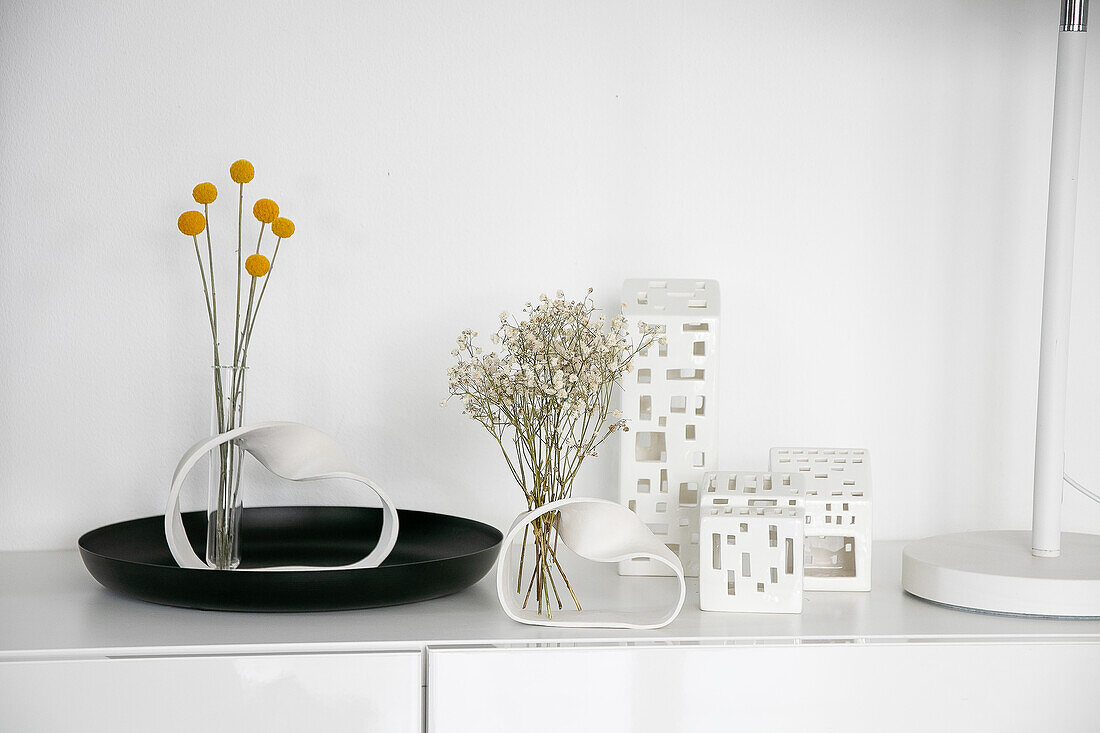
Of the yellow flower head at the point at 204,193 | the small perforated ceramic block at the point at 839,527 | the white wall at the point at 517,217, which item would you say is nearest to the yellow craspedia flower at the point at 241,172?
the yellow flower head at the point at 204,193

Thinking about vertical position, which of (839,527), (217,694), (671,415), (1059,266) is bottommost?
(217,694)

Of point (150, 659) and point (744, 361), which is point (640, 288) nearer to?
point (744, 361)

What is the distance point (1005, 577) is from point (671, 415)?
37cm

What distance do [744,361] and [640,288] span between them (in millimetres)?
221

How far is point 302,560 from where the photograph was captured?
3.46ft

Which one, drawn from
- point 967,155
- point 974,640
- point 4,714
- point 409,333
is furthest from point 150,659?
point 967,155

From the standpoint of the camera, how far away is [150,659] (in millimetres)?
761

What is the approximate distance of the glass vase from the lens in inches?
39.2

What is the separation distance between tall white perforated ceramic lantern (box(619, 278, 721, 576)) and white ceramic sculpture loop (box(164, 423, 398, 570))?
27 cm

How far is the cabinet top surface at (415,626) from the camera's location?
2.59ft

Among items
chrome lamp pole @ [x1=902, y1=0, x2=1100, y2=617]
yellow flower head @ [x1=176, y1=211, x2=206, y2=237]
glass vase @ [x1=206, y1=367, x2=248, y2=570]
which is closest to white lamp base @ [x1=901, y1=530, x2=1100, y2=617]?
chrome lamp pole @ [x1=902, y1=0, x2=1100, y2=617]

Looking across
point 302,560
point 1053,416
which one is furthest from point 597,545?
point 1053,416

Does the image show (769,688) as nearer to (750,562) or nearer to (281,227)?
(750,562)

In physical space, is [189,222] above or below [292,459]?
above
